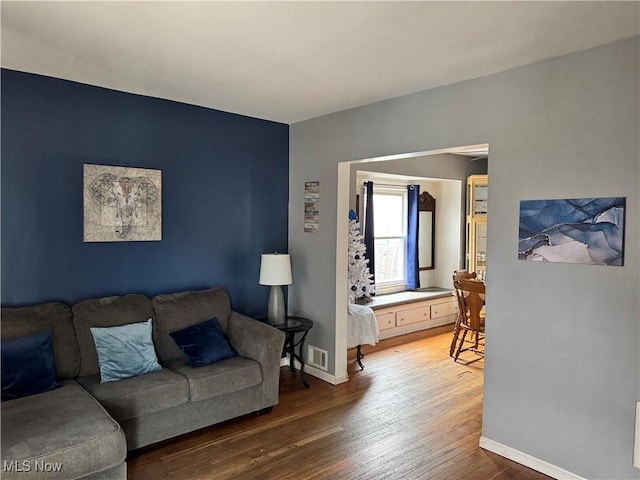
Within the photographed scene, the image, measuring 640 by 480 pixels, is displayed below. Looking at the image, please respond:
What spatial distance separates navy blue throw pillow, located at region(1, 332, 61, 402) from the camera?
270cm

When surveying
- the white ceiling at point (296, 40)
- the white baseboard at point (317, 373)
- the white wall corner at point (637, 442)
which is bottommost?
the white baseboard at point (317, 373)

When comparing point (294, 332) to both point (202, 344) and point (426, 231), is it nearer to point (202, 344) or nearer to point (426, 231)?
point (202, 344)

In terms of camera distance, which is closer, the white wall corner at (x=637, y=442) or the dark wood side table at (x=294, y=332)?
Answer: the white wall corner at (x=637, y=442)

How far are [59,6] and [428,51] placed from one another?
1.99m

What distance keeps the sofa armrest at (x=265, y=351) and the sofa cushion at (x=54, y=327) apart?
121 cm

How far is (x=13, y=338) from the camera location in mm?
2908

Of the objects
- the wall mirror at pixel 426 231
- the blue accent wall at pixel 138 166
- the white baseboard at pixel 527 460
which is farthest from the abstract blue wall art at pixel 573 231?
the wall mirror at pixel 426 231

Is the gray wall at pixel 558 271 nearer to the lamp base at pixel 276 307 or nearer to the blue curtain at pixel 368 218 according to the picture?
the lamp base at pixel 276 307

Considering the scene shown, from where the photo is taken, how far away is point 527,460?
292 centimetres

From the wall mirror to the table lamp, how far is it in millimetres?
3342

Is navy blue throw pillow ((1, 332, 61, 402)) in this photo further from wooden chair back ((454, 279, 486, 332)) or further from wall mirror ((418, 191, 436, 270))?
wall mirror ((418, 191, 436, 270))

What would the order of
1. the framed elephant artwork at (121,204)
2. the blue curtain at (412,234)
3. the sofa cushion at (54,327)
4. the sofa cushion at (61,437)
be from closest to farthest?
the sofa cushion at (61,437) < the sofa cushion at (54,327) < the framed elephant artwork at (121,204) < the blue curtain at (412,234)

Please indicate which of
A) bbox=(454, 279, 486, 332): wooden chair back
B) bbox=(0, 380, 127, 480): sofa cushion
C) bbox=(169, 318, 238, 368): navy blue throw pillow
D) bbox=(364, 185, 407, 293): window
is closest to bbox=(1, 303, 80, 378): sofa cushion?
bbox=(0, 380, 127, 480): sofa cushion

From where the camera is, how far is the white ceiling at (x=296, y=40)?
219 cm
